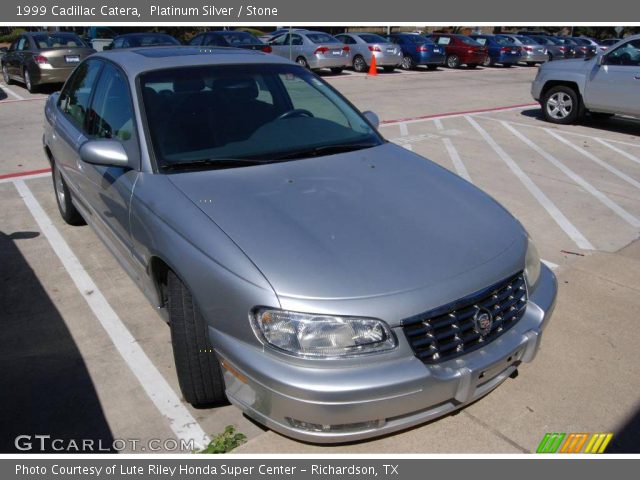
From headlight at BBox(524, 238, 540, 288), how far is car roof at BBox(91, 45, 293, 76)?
224 centimetres

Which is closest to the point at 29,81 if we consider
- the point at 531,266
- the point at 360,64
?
the point at 360,64

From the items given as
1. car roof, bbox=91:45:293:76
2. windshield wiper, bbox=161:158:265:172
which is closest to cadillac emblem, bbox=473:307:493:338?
windshield wiper, bbox=161:158:265:172

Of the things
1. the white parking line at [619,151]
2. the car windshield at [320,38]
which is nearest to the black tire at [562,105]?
the white parking line at [619,151]

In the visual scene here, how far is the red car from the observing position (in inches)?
942

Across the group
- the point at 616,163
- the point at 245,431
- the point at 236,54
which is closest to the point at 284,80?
the point at 236,54

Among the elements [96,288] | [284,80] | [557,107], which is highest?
[284,80]

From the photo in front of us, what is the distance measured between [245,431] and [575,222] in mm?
4398

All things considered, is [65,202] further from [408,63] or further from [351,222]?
[408,63]

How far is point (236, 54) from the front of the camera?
408cm

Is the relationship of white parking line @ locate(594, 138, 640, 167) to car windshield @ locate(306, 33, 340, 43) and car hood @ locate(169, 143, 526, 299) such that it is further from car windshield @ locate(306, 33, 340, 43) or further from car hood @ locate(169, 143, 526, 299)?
car windshield @ locate(306, 33, 340, 43)

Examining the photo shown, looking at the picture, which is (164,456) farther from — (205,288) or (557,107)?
(557,107)

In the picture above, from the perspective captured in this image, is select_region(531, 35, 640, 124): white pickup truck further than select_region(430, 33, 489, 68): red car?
No

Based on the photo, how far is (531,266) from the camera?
9.75 ft

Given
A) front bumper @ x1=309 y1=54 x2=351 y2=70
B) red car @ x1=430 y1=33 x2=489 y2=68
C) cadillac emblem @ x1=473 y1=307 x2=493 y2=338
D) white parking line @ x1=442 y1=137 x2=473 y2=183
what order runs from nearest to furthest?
cadillac emblem @ x1=473 y1=307 x2=493 y2=338
white parking line @ x1=442 y1=137 x2=473 y2=183
front bumper @ x1=309 y1=54 x2=351 y2=70
red car @ x1=430 y1=33 x2=489 y2=68
